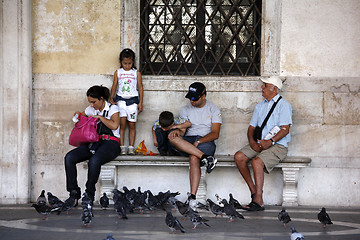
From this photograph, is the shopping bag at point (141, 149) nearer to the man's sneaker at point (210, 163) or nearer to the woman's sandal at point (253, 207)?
the man's sneaker at point (210, 163)

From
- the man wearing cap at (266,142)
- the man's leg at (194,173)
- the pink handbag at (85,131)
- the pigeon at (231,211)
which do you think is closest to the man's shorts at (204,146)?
the man's leg at (194,173)

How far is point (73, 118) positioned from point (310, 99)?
3.29 metres

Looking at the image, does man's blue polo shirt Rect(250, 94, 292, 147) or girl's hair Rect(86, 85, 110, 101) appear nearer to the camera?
girl's hair Rect(86, 85, 110, 101)

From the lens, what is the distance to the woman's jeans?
806 cm

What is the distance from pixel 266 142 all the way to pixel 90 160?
7.51ft

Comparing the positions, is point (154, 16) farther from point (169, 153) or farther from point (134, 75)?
point (169, 153)

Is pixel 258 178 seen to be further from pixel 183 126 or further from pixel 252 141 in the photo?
pixel 183 126

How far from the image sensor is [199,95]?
8.30m

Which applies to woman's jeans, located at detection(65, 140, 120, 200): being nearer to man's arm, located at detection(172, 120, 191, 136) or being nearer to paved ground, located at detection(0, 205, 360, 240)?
paved ground, located at detection(0, 205, 360, 240)

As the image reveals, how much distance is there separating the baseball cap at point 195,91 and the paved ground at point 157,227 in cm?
153

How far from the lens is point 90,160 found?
8.10m

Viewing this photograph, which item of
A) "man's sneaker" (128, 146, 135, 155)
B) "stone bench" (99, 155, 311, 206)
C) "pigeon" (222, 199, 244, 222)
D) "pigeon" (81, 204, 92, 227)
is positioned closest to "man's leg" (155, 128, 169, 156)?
"stone bench" (99, 155, 311, 206)

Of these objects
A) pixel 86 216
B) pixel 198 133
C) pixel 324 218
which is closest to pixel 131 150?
pixel 198 133

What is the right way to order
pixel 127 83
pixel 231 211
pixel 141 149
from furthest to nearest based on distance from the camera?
pixel 141 149 → pixel 127 83 → pixel 231 211
